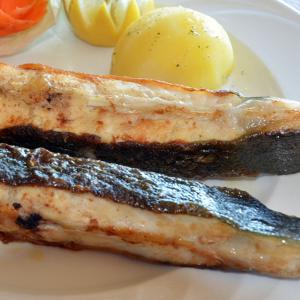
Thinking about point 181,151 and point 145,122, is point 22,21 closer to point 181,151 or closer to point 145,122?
point 145,122

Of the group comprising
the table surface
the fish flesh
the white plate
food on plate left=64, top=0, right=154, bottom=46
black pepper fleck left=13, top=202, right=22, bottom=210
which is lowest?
the white plate

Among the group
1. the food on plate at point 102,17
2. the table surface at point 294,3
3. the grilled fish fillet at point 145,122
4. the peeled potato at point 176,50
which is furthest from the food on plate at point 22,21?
the table surface at point 294,3

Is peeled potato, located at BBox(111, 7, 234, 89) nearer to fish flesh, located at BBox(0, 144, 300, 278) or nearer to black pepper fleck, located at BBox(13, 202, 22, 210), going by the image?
fish flesh, located at BBox(0, 144, 300, 278)

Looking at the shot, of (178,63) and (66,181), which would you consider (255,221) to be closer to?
(66,181)

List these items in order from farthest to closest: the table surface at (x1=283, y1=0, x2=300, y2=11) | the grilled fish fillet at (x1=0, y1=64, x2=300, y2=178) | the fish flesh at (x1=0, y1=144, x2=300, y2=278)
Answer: the table surface at (x1=283, y1=0, x2=300, y2=11) < the grilled fish fillet at (x1=0, y1=64, x2=300, y2=178) < the fish flesh at (x1=0, y1=144, x2=300, y2=278)

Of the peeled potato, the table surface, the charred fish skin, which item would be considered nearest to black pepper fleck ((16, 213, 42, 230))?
the charred fish skin

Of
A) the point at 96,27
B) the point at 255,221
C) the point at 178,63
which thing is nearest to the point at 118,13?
the point at 96,27

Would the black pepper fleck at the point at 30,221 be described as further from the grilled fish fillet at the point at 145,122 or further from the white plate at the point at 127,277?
the grilled fish fillet at the point at 145,122

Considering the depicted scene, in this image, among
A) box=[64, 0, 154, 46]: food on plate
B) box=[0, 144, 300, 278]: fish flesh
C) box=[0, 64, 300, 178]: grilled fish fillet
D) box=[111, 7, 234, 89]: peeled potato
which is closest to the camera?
box=[0, 144, 300, 278]: fish flesh
